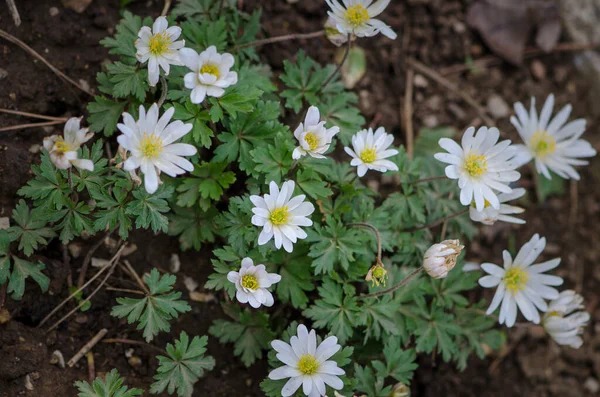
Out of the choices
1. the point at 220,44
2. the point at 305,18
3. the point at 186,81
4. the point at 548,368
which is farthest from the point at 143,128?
the point at 548,368

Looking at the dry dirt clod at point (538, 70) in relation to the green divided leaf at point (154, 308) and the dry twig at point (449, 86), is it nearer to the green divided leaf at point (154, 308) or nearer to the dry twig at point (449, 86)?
the dry twig at point (449, 86)

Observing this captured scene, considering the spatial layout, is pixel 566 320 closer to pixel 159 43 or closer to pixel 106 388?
pixel 106 388

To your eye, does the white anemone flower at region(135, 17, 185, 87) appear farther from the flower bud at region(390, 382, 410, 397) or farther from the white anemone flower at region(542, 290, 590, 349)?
the white anemone flower at region(542, 290, 590, 349)

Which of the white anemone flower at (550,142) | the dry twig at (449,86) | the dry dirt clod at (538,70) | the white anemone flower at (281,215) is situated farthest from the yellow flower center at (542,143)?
the white anemone flower at (281,215)

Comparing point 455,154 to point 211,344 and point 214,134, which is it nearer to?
point 214,134

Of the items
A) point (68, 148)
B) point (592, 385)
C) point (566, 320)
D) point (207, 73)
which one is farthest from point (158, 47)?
point (592, 385)

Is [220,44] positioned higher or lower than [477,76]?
higher
